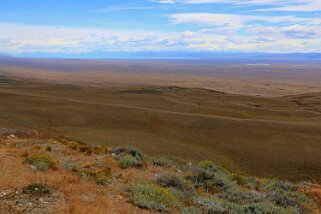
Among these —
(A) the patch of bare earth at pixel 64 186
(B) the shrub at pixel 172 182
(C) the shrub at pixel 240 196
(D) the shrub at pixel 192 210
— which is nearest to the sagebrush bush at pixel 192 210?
(D) the shrub at pixel 192 210

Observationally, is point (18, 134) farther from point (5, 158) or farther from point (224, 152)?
point (224, 152)

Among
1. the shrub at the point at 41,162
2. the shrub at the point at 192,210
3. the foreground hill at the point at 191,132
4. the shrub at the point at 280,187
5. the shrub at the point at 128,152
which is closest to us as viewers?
the shrub at the point at 192,210

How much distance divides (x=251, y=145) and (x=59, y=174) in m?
28.1

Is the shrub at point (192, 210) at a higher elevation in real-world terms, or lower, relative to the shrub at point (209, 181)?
higher

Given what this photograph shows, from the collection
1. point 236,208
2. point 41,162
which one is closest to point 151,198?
point 236,208

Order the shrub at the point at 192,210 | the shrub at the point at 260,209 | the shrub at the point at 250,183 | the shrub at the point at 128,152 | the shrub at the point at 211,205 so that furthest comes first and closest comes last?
the shrub at the point at 128,152
the shrub at the point at 250,183
the shrub at the point at 211,205
the shrub at the point at 260,209
the shrub at the point at 192,210

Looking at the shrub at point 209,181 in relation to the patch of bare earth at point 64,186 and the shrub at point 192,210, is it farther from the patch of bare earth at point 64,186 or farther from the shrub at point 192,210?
the shrub at point 192,210

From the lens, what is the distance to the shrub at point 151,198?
10711mm

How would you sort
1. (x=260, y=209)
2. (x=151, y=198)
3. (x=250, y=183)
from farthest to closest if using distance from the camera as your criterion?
(x=250, y=183) → (x=151, y=198) → (x=260, y=209)

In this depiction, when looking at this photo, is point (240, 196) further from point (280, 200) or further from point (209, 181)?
point (209, 181)

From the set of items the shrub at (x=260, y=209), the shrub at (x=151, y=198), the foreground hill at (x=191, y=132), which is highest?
the shrub at (x=151, y=198)

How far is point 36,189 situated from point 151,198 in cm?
305

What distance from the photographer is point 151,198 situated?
37.0 feet

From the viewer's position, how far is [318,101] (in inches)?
3393
